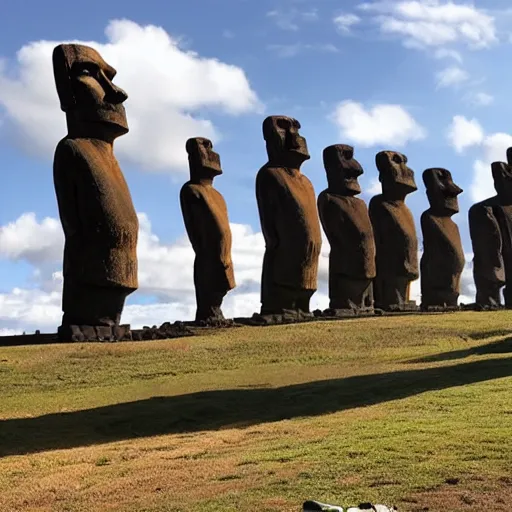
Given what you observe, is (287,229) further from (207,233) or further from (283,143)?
(283,143)

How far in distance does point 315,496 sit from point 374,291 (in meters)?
24.0

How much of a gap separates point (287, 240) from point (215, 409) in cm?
1211

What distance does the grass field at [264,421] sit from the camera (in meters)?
7.19

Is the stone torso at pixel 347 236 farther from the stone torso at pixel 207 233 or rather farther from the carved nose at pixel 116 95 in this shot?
the carved nose at pixel 116 95

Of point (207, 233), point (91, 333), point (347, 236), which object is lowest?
point (91, 333)

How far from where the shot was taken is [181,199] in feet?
82.3

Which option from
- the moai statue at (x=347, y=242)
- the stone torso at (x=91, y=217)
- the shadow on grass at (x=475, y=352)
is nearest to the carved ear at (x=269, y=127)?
the moai statue at (x=347, y=242)

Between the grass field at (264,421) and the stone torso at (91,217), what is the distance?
2.34 m

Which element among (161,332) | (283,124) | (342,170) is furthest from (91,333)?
(342,170)

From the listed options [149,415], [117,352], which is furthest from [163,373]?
[149,415]

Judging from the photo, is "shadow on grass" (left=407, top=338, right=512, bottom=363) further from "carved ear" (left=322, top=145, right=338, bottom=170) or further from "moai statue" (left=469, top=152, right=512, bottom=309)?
"moai statue" (left=469, top=152, right=512, bottom=309)

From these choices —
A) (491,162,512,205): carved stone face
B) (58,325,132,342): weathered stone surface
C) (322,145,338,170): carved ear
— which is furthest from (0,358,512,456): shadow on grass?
(491,162,512,205): carved stone face

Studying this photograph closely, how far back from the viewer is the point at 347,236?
2719 centimetres

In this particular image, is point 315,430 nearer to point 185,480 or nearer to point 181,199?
point 185,480
